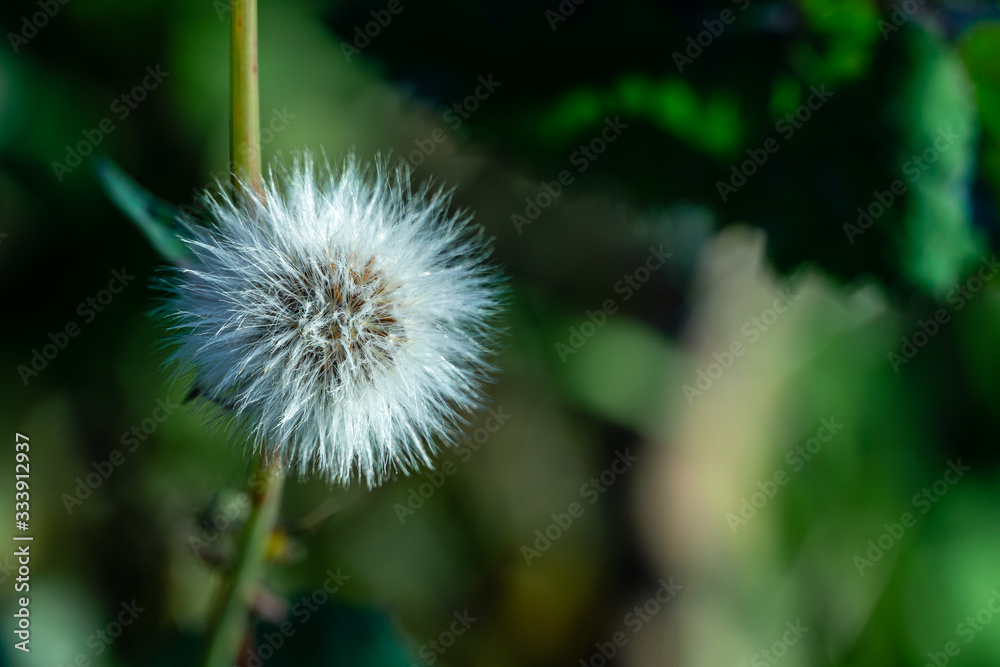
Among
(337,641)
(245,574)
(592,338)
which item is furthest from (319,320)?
(592,338)

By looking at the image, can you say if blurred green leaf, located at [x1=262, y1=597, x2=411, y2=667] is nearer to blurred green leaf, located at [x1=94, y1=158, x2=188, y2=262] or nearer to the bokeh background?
the bokeh background

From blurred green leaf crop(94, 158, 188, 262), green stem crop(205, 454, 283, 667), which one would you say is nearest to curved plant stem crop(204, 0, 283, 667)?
green stem crop(205, 454, 283, 667)

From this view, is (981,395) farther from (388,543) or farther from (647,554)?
(388,543)

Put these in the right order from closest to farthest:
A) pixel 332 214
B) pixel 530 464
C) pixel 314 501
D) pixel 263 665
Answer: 1. pixel 332 214
2. pixel 263 665
3. pixel 314 501
4. pixel 530 464

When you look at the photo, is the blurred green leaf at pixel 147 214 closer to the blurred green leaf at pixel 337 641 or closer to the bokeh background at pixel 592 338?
the bokeh background at pixel 592 338

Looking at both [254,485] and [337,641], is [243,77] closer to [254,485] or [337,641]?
[254,485]

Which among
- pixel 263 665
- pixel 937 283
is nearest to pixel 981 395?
pixel 937 283

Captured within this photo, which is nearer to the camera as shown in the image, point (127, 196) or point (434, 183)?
point (127, 196)
